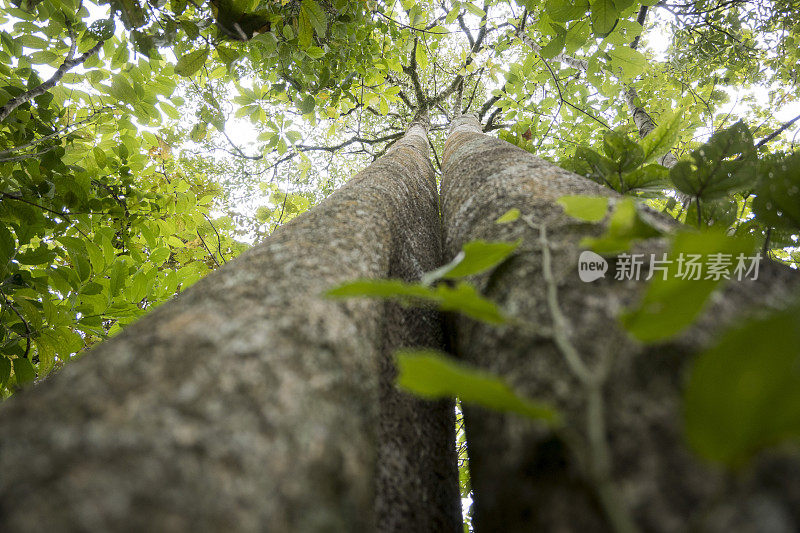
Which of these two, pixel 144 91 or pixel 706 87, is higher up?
pixel 706 87

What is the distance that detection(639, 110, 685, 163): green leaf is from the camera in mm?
1084

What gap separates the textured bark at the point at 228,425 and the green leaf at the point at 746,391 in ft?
1.21

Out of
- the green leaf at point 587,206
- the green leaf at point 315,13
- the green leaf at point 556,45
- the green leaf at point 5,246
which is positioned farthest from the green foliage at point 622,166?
the green leaf at point 5,246

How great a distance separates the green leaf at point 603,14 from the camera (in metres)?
1.47

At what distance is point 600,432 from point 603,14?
5.56ft

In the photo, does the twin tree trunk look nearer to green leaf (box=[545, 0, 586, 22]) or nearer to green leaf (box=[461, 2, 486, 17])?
green leaf (box=[545, 0, 586, 22])

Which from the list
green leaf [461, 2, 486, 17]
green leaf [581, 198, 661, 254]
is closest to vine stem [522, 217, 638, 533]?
green leaf [581, 198, 661, 254]

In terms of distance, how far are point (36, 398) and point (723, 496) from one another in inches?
28.0

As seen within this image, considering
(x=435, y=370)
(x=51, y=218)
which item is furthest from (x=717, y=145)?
(x=51, y=218)

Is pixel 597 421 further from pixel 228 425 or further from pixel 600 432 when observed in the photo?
pixel 228 425

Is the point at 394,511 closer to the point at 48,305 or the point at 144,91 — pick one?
the point at 48,305

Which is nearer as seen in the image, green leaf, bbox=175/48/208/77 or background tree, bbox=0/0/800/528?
background tree, bbox=0/0/800/528

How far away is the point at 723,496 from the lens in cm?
33

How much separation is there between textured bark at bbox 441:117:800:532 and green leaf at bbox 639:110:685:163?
0.59 metres
